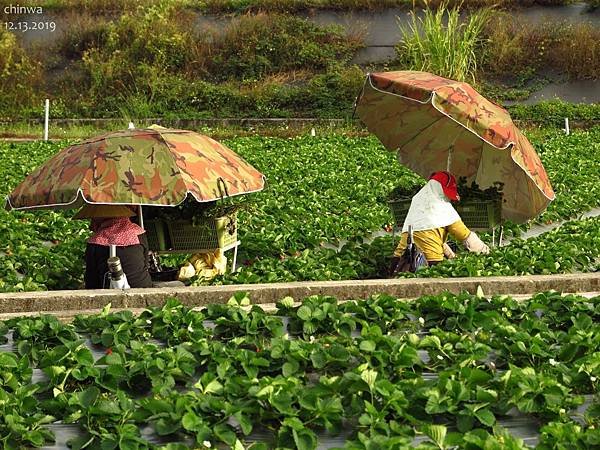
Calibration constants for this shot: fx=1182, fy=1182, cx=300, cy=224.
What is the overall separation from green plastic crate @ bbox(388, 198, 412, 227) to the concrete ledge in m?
3.03

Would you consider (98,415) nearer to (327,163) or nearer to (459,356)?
(459,356)

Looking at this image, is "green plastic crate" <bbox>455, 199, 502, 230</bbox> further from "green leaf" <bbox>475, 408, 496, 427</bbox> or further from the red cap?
"green leaf" <bbox>475, 408, 496, 427</bbox>

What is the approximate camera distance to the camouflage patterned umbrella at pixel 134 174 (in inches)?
318

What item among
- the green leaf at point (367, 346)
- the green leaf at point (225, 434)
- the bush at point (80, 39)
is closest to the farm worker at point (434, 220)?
the green leaf at point (367, 346)

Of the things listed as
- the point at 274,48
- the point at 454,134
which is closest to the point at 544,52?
the point at 274,48

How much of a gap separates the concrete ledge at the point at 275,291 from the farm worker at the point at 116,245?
1.46 m

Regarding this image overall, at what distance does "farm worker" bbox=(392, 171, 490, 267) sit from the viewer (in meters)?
9.19

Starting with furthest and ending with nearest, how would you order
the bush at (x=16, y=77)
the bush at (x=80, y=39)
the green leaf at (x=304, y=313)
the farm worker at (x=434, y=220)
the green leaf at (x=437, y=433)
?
1. the bush at (x=80, y=39)
2. the bush at (x=16, y=77)
3. the farm worker at (x=434, y=220)
4. the green leaf at (x=304, y=313)
5. the green leaf at (x=437, y=433)

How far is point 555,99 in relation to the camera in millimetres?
24297

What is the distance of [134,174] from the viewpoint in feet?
27.0

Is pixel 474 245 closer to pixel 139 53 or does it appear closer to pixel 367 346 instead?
pixel 367 346

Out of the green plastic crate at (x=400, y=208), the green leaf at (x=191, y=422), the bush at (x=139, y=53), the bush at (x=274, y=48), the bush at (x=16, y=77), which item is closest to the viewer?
the green leaf at (x=191, y=422)

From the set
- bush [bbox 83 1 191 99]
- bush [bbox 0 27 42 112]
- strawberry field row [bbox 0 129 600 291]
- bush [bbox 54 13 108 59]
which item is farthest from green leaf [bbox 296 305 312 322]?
bush [bbox 54 13 108 59]

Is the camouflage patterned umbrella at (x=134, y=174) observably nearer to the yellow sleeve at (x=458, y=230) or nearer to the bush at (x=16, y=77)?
the yellow sleeve at (x=458, y=230)
